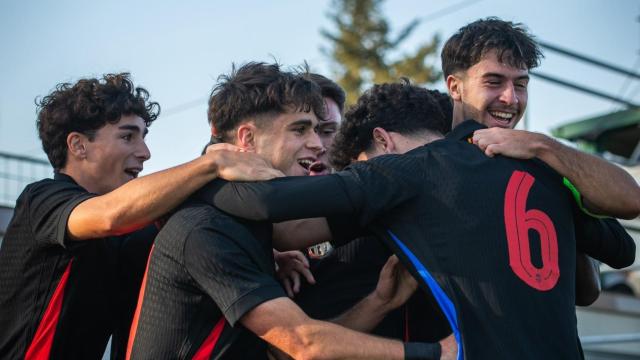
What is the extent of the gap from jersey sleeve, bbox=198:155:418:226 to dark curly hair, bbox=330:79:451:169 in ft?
2.33

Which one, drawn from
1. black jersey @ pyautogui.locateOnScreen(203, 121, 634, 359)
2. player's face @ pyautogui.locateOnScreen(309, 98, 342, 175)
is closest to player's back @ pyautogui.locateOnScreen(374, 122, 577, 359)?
black jersey @ pyautogui.locateOnScreen(203, 121, 634, 359)

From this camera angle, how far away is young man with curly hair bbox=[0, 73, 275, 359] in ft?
11.2

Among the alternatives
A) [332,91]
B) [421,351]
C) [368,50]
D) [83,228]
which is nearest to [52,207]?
[83,228]

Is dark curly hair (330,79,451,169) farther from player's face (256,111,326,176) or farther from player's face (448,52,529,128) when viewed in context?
player's face (256,111,326,176)

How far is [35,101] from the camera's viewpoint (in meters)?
4.98

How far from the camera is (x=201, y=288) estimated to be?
322 centimetres

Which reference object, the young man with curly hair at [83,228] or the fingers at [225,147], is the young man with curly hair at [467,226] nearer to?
the young man with curly hair at [83,228]

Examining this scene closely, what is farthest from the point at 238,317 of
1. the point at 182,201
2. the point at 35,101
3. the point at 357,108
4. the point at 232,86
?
the point at 35,101

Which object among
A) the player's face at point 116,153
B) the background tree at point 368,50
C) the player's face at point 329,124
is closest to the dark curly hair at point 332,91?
the player's face at point 329,124

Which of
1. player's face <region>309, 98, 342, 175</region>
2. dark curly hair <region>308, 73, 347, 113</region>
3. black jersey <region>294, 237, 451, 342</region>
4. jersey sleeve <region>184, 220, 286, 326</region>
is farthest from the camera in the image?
dark curly hair <region>308, 73, 347, 113</region>

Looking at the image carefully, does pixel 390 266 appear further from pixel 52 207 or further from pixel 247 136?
pixel 52 207

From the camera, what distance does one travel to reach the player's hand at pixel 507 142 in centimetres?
352

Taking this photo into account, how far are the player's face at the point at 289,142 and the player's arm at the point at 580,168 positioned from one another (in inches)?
30.8

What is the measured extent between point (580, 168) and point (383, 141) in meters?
0.96
